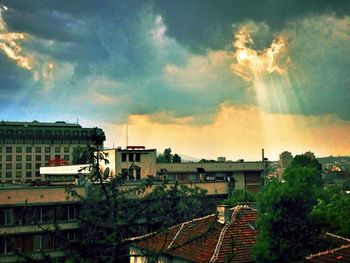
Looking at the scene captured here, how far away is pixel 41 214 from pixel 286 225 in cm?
3523

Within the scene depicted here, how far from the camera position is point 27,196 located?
5431 centimetres

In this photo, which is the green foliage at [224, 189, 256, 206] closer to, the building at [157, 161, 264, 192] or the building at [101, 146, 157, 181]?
the building at [101, 146, 157, 181]

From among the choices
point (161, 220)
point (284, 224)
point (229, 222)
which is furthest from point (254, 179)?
point (161, 220)

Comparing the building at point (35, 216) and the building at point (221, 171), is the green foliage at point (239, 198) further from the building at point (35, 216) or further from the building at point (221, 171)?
the building at point (221, 171)

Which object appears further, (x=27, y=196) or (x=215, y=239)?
(x=27, y=196)

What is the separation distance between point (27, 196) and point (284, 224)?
116 ft

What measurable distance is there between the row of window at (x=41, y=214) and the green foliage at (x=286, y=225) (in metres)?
30.8

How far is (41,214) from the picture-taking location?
55.0 m

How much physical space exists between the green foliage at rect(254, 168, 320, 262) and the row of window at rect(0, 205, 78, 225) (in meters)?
30.8

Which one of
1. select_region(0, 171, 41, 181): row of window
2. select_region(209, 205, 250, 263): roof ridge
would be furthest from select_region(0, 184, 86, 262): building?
select_region(0, 171, 41, 181): row of window

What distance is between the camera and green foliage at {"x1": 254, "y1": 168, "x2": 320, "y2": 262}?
28.4m

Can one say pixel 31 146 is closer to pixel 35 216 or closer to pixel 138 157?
pixel 138 157

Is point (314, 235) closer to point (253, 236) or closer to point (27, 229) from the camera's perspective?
point (253, 236)

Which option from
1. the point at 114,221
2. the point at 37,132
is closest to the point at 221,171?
the point at 114,221
